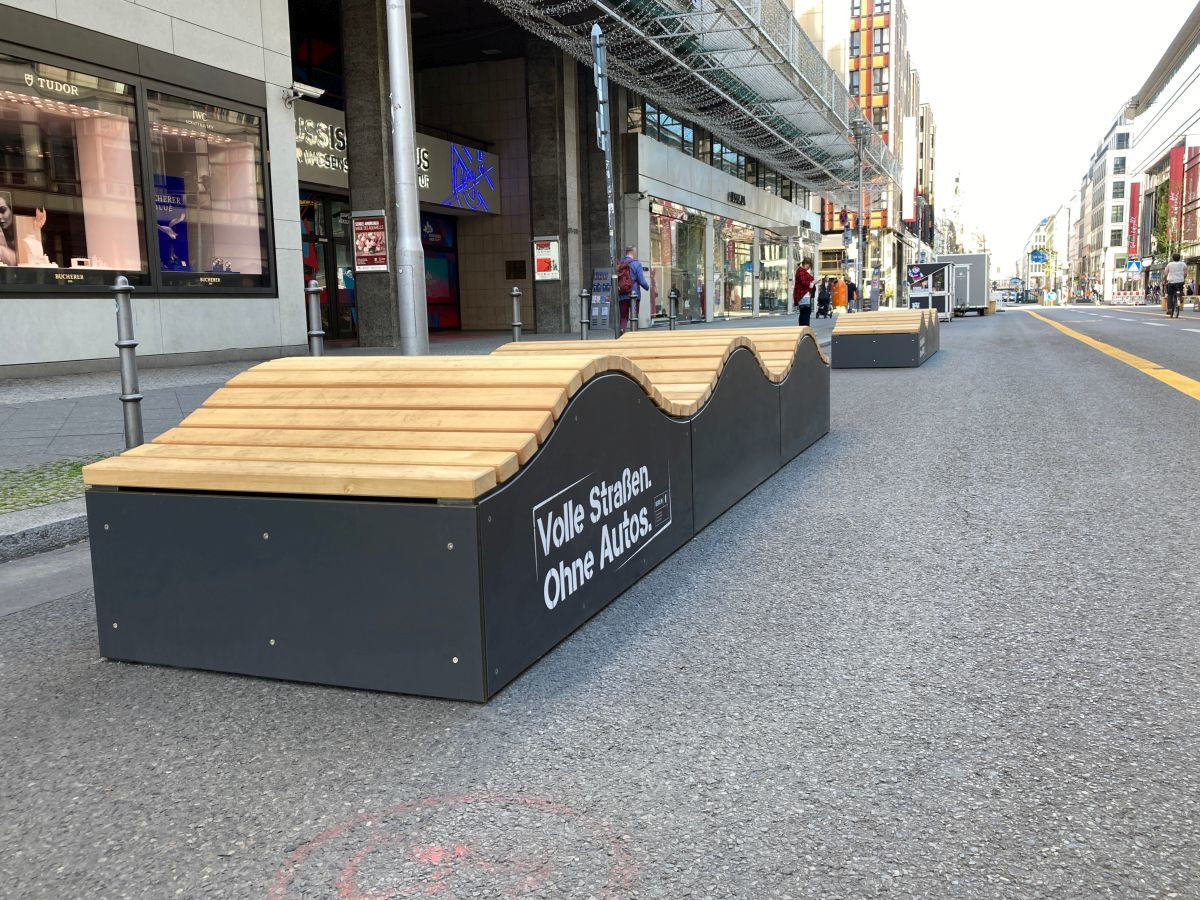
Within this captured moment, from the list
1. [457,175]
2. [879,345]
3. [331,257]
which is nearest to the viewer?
[879,345]

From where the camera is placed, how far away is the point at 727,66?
25531 millimetres

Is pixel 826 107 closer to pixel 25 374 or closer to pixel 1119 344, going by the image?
pixel 1119 344

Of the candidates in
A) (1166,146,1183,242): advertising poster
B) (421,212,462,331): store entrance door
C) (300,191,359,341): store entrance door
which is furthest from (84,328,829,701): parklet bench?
(1166,146,1183,242): advertising poster

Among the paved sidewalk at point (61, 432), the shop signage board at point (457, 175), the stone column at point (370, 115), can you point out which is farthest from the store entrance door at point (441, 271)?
the paved sidewalk at point (61, 432)

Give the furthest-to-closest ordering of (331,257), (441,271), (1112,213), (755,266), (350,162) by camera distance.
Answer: (1112,213) → (755,266) → (441,271) → (331,257) → (350,162)

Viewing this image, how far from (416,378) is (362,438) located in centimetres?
47

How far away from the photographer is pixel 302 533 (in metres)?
2.93

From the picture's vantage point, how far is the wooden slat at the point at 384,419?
3.10 meters

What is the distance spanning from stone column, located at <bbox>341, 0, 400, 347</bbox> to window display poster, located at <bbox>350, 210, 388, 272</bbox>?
0.15m

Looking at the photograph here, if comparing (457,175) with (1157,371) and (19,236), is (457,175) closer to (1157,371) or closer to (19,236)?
(19,236)

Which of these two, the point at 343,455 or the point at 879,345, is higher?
the point at 343,455

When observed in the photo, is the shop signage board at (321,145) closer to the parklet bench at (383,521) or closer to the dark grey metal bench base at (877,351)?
the dark grey metal bench base at (877,351)

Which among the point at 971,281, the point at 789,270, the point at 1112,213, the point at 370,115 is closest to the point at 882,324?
Answer: the point at 370,115

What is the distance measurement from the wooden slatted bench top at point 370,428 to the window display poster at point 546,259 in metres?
21.8
